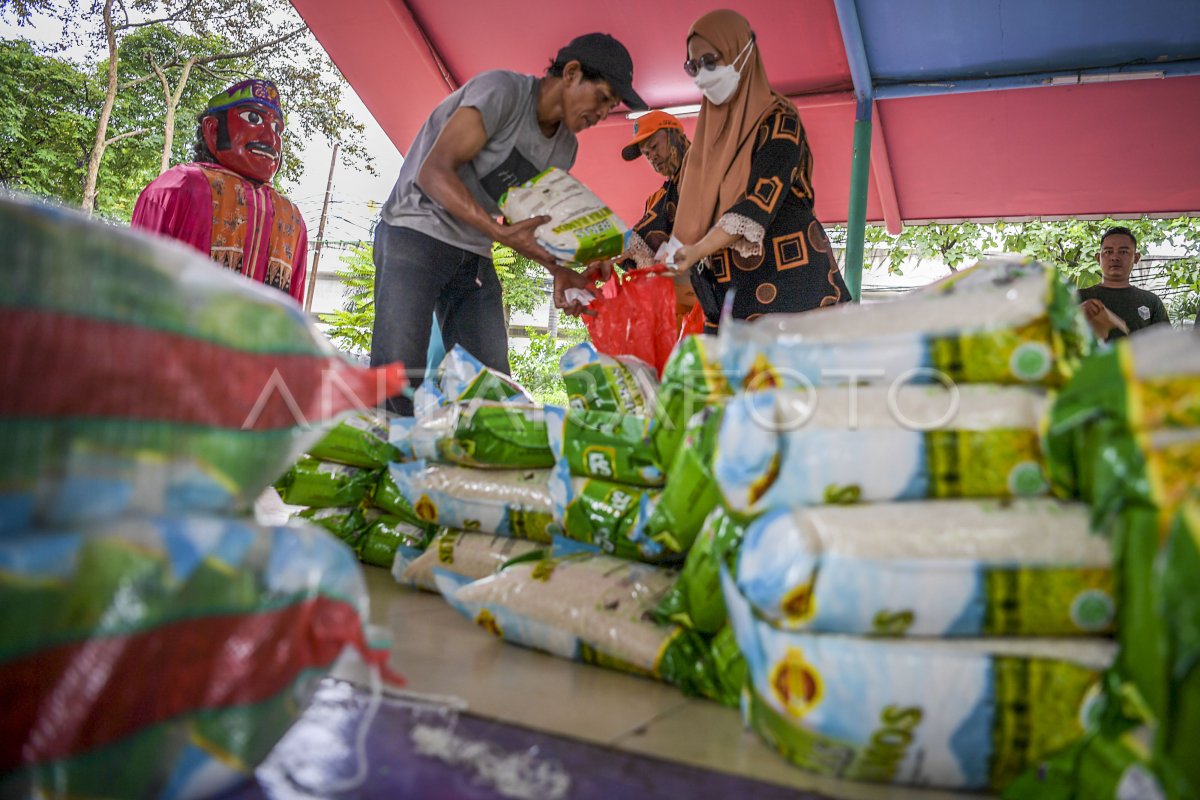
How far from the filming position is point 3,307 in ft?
1.98

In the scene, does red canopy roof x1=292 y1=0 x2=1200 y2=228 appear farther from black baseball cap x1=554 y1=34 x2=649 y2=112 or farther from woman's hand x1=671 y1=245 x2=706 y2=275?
woman's hand x1=671 y1=245 x2=706 y2=275

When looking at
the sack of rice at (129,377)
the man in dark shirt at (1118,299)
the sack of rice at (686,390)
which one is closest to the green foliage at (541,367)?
the man in dark shirt at (1118,299)

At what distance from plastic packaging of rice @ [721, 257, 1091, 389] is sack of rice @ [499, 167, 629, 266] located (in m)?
1.03

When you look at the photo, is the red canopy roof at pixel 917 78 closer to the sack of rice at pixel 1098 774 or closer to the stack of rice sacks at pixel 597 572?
the stack of rice sacks at pixel 597 572

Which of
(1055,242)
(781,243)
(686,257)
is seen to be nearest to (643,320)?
(686,257)

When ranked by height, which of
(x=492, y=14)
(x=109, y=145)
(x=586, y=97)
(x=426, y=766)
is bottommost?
(x=426, y=766)

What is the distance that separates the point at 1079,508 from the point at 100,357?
37.6 inches

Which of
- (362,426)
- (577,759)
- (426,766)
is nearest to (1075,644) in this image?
(577,759)

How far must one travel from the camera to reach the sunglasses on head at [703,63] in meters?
2.13

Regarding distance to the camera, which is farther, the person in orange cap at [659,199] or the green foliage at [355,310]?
the green foliage at [355,310]

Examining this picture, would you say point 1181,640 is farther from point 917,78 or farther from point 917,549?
point 917,78

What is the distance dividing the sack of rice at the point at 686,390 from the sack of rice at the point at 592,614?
223 mm

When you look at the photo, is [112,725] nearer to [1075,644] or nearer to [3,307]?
[3,307]

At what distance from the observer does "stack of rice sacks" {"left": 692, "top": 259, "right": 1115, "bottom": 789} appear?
0.79 m
